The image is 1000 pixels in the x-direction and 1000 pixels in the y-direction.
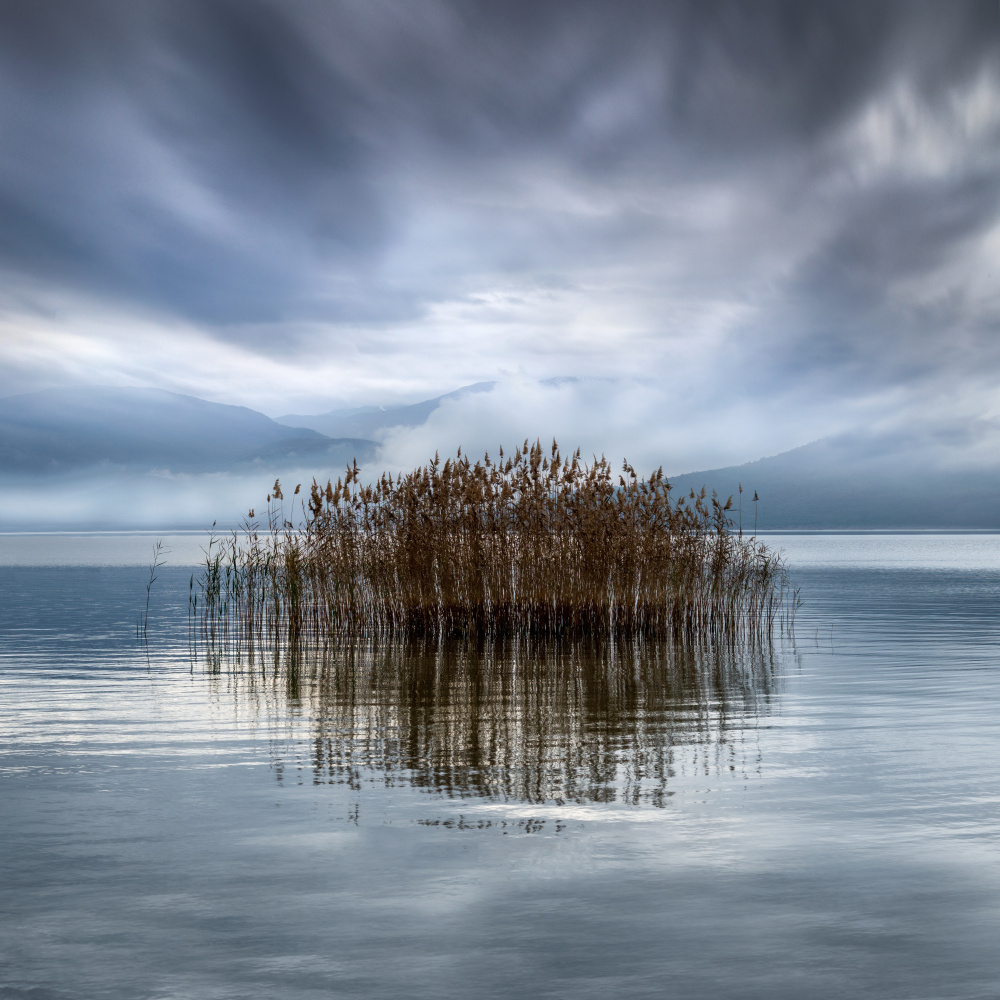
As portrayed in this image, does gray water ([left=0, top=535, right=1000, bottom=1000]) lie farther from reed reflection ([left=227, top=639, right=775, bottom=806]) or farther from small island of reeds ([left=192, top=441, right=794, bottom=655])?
small island of reeds ([left=192, top=441, right=794, bottom=655])

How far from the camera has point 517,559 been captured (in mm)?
16625

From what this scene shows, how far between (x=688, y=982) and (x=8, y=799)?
470 centimetres

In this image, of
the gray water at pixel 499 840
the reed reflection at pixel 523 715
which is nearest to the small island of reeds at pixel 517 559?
the reed reflection at pixel 523 715

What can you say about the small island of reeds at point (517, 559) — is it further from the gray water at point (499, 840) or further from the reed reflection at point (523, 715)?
the gray water at point (499, 840)

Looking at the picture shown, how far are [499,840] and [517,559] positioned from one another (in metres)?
11.1

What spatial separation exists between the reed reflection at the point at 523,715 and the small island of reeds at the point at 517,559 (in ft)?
3.50

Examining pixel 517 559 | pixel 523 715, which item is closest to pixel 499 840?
pixel 523 715

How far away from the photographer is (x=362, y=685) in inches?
465

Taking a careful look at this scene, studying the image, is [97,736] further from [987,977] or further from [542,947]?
[987,977]

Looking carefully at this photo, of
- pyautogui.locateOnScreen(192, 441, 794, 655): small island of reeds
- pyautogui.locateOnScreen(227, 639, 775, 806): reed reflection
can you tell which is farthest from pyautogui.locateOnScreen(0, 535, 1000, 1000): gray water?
pyautogui.locateOnScreen(192, 441, 794, 655): small island of reeds

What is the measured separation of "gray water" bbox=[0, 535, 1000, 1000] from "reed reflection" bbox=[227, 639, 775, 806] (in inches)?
2.2

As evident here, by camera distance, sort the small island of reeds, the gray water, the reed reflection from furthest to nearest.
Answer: the small island of reeds, the reed reflection, the gray water

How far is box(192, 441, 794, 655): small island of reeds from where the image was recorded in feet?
54.9

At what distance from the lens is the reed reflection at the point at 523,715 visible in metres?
7.11
